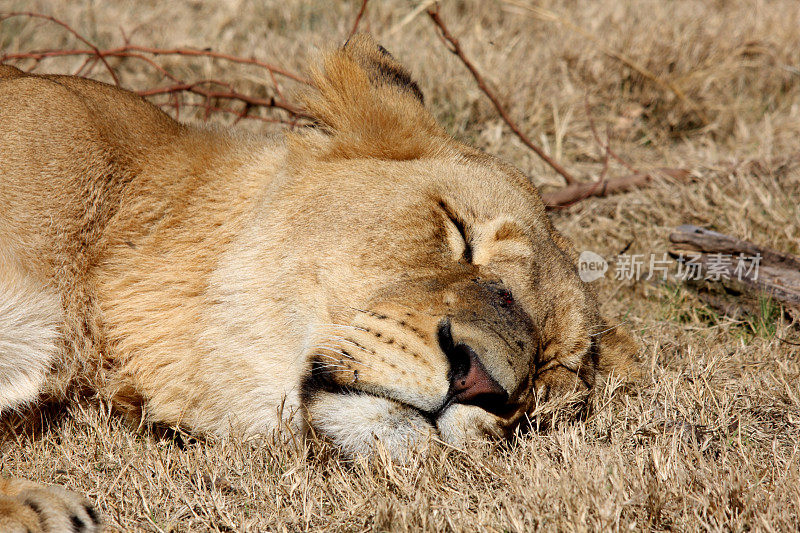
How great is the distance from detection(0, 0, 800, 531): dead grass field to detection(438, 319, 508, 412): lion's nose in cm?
21

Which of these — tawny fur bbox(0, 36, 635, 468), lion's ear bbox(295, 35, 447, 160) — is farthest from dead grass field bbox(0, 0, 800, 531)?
lion's ear bbox(295, 35, 447, 160)

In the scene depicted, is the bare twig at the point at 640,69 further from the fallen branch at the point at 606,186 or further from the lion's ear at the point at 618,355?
the lion's ear at the point at 618,355

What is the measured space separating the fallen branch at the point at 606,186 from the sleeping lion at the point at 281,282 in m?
2.04

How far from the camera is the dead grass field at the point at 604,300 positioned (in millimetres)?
2102

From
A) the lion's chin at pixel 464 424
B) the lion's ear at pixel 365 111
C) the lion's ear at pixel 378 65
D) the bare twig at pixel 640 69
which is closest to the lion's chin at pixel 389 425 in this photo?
the lion's chin at pixel 464 424

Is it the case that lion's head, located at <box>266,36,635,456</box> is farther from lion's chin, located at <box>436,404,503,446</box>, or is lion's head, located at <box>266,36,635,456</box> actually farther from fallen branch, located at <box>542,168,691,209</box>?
fallen branch, located at <box>542,168,691,209</box>

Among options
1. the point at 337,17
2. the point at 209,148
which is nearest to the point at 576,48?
the point at 337,17

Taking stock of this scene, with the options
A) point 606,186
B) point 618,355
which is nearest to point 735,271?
point 618,355

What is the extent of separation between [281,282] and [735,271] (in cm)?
233

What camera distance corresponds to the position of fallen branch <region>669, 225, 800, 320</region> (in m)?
3.51

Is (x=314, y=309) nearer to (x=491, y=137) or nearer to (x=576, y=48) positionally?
(x=491, y=137)

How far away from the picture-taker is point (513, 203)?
Result: 2672 millimetres

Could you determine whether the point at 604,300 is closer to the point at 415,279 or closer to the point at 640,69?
the point at 415,279

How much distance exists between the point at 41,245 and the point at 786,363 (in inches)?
110
